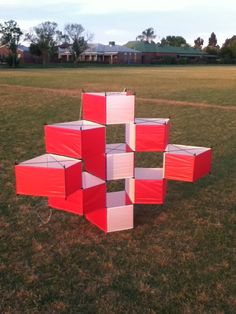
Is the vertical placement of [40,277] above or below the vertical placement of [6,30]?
below

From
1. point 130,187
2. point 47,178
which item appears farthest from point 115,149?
point 47,178

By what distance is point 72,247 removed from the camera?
6.00m

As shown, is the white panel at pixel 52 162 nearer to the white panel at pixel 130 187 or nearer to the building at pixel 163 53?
the white panel at pixel 130 187

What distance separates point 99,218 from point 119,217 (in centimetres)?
33

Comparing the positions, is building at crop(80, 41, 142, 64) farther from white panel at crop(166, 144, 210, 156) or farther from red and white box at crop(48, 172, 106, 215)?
red and white box at crop(48, 172, 106, 215)

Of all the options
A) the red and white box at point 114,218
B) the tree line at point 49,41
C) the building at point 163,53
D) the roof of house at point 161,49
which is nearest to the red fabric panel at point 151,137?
the red and white box at point 114,218

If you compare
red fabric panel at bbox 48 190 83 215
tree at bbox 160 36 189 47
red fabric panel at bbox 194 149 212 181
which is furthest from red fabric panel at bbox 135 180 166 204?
tree at bbox 160 36 189 47

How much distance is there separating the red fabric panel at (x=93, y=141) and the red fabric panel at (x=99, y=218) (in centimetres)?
95

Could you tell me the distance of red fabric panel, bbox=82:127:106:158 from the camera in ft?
19.4

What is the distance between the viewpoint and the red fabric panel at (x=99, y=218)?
6.43m

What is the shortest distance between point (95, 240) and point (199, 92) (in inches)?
754

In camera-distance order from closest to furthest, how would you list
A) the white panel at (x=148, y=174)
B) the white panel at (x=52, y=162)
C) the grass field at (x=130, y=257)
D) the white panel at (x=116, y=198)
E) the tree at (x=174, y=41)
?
the grass field at (x=130, y=257) → the white panel at (x=52, y=162) → the white panel at (x=148, y=174) → the white panel at (x=116, y=198) → the tree at (x=174, y=41)

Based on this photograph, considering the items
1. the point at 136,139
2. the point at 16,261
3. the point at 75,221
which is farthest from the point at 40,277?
the point at 136,139

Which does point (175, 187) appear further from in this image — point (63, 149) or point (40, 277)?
point (40, 277)
